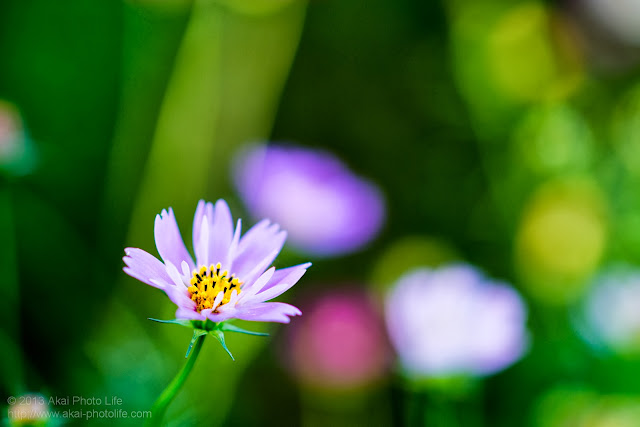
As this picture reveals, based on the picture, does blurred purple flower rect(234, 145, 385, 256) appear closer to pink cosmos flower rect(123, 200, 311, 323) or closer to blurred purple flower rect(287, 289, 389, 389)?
blurred purple flower rect(287, 289, 389, 389)

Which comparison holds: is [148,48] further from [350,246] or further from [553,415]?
[553,415]

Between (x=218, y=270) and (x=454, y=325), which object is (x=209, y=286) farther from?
(x=454, y=325)

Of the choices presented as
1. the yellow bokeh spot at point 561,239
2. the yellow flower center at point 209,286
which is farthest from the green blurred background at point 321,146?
the yellow flower center at point 209,286

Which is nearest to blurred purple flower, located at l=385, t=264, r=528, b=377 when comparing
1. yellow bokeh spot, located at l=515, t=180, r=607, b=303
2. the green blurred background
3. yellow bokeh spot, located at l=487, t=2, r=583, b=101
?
the green blurred background

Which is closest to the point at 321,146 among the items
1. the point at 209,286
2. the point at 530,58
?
the point at 530,58

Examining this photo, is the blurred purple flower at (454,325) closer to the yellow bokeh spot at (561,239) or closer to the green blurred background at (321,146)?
the green blurred background at (321,146)
